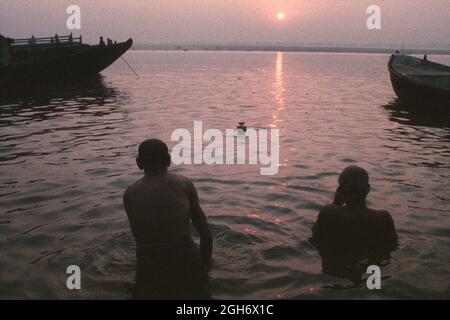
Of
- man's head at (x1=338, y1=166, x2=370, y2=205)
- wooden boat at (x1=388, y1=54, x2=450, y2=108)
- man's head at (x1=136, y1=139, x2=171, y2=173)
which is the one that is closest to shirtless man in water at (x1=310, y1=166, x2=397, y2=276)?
man's head at (x1=338, y1=166, x2=370, y2=205)

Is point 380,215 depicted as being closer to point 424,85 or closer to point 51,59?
point 424,85

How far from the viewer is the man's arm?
174 inches

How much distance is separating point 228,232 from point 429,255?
2.88m

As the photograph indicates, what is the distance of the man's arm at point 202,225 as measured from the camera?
442cm

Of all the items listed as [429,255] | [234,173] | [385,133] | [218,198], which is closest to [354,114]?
[385,133]

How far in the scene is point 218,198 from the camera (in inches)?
329

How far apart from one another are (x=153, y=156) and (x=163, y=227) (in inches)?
28.9

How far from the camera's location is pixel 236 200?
8234 mm

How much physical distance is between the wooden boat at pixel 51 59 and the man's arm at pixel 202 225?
28771mm

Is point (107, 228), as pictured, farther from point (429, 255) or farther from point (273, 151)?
point (273, 151)

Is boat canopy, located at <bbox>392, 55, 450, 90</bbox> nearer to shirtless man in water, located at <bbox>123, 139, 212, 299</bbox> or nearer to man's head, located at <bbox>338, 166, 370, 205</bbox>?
man's head, located at <bbox>338, 166, 370, 205</bbox>

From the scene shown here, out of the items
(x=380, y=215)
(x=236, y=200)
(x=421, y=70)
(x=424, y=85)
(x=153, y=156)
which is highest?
(x=421, y=70)

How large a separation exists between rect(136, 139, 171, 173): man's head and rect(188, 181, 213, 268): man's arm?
37cm

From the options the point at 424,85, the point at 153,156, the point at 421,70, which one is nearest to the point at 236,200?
the point at 153,156
